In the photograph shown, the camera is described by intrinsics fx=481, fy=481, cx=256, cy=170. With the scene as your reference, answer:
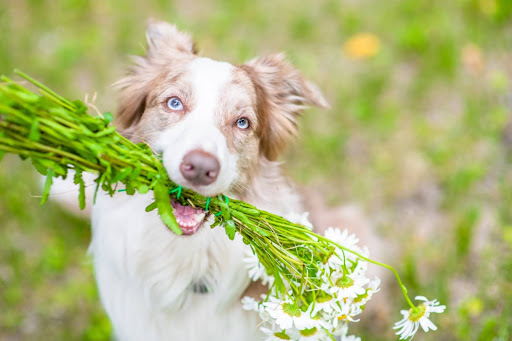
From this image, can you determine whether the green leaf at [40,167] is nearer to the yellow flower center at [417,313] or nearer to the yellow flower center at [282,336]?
the yellow flower center at [282,336]

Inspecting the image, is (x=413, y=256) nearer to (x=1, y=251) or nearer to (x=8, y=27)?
(x=1, y=251)

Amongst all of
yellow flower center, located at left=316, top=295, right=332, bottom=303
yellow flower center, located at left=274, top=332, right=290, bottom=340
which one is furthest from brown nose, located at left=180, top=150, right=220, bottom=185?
yellow flower center, located at left=274, top=332, right=290, bottom=340

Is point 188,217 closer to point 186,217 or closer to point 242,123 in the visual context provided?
point 186,217

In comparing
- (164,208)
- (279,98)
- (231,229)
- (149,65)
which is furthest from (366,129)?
(164,208)

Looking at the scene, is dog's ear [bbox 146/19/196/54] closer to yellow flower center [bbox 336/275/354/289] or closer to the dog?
the dog

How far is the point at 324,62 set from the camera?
588 cm

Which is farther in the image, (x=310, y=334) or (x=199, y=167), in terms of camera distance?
(x=310, y=334)

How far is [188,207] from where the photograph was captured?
2469 mm

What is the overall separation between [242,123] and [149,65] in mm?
834

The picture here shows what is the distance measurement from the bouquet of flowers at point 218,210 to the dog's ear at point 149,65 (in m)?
0.78

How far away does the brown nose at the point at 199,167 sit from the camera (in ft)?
7.21

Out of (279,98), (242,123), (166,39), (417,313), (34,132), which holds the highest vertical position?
(279,98)

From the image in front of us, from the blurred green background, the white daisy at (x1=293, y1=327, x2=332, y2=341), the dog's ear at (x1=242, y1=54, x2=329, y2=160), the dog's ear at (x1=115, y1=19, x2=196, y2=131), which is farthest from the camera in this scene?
the blurred green background

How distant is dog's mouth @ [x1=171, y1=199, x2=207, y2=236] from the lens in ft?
8.00
